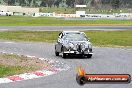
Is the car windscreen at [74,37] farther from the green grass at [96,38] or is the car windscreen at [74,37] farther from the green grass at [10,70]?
the green grass at [96,38]

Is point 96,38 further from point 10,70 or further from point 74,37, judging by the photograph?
point 10,70

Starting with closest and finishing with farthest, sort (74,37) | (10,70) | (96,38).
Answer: (10,70) → (74,37) → (96,38)

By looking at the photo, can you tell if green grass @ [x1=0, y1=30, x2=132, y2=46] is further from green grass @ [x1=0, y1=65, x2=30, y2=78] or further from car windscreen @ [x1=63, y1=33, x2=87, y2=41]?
green grass @ [x1=0, y1=65, x2=30, y2=78]

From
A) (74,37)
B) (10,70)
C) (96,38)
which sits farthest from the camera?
(96,38)

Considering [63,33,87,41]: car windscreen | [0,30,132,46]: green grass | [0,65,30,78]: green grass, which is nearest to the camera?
[0,65,30,78]: green grass

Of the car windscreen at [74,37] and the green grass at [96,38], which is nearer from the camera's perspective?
the car windscreen at [74,37]

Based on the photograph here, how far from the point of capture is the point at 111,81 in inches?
202

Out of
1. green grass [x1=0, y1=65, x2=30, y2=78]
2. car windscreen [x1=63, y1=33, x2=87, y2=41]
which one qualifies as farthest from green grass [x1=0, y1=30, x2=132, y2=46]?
green grass [x1=0, y1=65, x2=30, y2=78]

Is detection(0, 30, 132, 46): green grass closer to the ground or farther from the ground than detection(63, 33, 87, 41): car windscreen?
closer to the ground

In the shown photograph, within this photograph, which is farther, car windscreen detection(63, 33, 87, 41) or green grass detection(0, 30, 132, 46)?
green grass detection(0, 30, 132, 46)

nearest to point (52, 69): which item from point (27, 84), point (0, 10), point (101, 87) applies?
point (27, 84)

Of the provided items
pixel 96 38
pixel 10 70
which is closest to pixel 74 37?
pixel 10 70

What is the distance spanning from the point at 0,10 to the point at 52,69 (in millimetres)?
124998

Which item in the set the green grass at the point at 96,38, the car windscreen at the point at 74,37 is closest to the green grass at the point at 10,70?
the car windscreen at the point at 74,37
